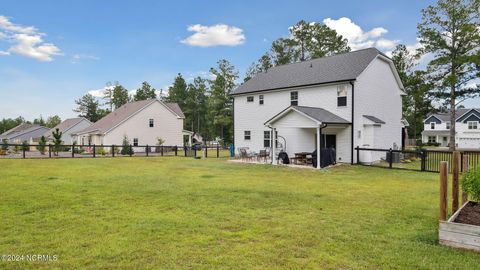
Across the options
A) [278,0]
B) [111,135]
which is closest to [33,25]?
[111,135]

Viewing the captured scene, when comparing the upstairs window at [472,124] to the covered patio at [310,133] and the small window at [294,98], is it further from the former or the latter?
the small window at [294,98]

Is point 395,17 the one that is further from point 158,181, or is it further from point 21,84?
point 21,84

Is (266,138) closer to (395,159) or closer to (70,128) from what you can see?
(395,159)

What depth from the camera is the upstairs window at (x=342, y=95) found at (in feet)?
57.6

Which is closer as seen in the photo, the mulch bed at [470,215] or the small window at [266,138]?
the mulch bed at [470,215]

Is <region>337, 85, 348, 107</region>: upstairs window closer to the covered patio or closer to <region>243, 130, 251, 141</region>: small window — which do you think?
the covered patio

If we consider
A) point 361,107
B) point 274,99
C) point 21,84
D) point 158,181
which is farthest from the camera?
point 21,84

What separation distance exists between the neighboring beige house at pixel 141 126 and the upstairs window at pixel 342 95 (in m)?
23.1

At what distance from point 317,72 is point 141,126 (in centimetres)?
2176

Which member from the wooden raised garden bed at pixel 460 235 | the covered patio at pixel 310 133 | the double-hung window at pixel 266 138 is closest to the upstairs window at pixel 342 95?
the covered patio at pixel 310 133

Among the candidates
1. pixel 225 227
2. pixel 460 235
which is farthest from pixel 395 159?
pixel 225 227

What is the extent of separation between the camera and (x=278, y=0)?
A: 18578mm

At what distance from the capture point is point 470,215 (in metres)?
5.18

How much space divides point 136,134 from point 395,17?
2689 cm
